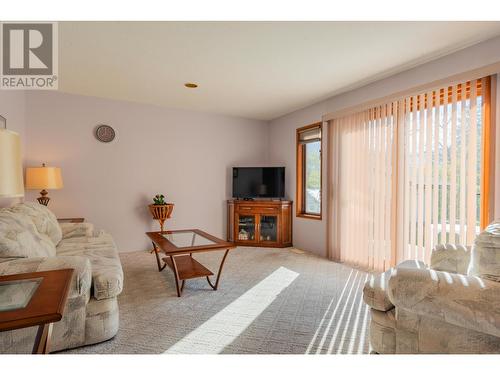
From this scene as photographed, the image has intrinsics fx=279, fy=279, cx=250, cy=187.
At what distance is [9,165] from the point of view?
116 cm

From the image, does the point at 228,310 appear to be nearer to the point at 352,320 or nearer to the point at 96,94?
the point at 352,320

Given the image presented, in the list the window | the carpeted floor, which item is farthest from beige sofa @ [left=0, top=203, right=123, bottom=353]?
the window

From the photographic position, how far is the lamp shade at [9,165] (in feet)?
3.69

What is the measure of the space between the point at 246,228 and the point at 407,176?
2.76m

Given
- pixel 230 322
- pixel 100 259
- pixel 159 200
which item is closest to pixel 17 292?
pixel 100 259

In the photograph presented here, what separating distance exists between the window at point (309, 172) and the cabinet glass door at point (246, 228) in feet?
2.73

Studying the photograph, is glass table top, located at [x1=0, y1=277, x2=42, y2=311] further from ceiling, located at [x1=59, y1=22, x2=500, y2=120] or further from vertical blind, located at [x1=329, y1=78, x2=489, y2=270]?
vertical blind, located at [x1=329, y1=78, x2=489, y2=270]

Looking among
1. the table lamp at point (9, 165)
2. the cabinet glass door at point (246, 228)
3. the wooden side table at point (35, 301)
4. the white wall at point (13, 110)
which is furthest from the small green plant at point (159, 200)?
the table lamp at point (9, 165)

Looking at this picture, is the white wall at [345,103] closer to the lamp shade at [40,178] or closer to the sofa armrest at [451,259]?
the sofa armrest at [451,259]

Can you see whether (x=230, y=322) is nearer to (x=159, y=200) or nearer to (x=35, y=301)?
(x=35, y=301)

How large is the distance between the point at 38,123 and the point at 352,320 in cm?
448

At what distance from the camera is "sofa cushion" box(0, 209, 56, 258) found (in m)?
1.83
